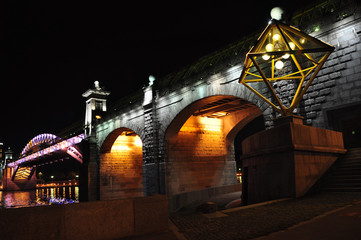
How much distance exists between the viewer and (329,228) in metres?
4.78

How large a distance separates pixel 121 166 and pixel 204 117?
13.6m

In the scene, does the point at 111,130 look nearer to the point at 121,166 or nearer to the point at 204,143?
the point at 121,166

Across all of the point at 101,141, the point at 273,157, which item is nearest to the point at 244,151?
the point at 273,157

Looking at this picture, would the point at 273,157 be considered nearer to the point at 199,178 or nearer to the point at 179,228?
the point at 179,228

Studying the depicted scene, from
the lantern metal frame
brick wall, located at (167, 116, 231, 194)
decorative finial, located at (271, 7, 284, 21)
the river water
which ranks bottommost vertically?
the river water

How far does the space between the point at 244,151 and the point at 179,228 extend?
21.6 ft

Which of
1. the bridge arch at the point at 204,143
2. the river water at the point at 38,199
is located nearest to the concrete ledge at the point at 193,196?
the bridge arch at the point at 204,143

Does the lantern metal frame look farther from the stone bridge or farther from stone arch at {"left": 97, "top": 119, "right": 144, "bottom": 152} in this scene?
stone arch at {"left": 97, "top": 119, "right": 144, "bottom": 152}

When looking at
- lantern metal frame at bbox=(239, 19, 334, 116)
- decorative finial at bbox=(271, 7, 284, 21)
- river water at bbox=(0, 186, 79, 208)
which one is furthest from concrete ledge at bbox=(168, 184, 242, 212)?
river water at bbox=(0, 186, 79, 208)

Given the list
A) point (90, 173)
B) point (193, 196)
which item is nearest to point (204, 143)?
point (193, 196)

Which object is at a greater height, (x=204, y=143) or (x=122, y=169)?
→ (x=204, y=143)

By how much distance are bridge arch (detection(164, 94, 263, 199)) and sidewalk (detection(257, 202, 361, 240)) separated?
13912 millimetres

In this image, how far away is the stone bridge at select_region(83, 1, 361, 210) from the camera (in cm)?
1178

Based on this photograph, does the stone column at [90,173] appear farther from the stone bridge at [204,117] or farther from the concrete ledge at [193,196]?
the concrete ledge at [193,196]
